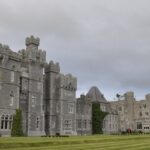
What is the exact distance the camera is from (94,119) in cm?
7412

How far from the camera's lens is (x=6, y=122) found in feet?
167

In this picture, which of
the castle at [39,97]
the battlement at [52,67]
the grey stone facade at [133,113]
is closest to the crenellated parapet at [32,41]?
the castle at [39,97]

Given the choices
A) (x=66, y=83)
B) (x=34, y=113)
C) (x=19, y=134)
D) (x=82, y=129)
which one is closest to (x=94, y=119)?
(x=82, y=129)

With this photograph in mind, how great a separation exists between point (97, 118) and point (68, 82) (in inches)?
519

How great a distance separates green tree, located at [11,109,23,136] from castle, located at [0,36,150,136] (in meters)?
0.58

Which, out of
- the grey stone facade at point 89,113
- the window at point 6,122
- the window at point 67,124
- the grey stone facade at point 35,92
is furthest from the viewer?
the grey stone facade at point 89,113

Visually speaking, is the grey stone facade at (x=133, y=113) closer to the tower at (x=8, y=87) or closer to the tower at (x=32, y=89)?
the tower at (x=32, y=89)

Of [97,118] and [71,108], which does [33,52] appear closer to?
[71,108]

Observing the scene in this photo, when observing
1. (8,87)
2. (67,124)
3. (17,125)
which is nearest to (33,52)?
(8,87)

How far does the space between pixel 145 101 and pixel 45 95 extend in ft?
141

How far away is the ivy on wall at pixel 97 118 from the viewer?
73250 mm

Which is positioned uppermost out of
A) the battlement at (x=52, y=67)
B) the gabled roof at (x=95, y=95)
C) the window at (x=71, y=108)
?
the battlement at (x=52, y=67)

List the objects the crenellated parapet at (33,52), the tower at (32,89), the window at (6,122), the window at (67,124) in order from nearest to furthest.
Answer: the window at (6,122), the tower at (32,89), the crenellated parapet at (33,52), the window at (67,124)

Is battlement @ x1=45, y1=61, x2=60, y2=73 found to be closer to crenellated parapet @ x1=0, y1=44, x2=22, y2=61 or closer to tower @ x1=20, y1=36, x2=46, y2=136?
tower @ x1=20, y1=36, x2=46, y2=136
